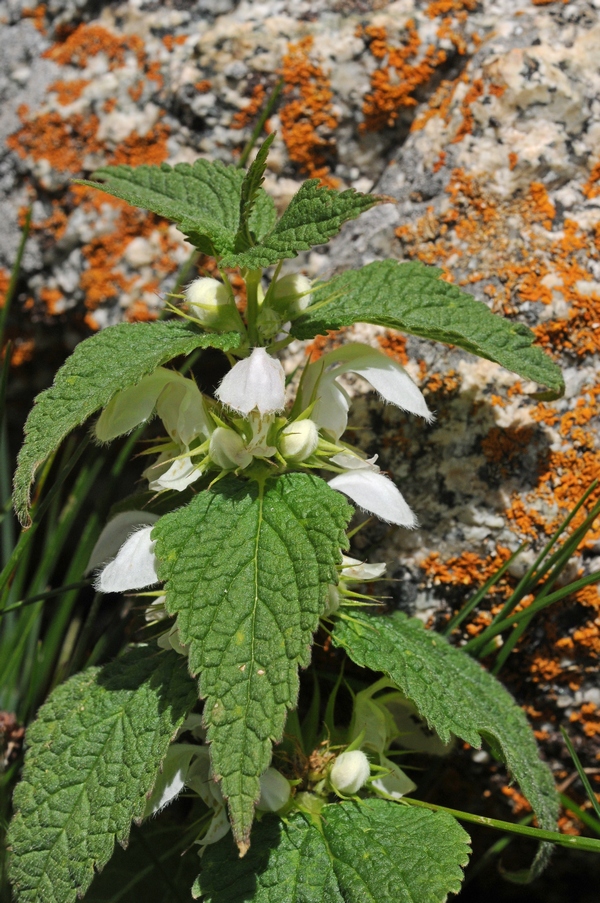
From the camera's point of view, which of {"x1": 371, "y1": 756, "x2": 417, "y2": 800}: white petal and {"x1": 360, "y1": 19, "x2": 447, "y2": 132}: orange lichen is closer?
{"x1": 371, "y1": 756, "x2": 417, "y2": 800}: white petal

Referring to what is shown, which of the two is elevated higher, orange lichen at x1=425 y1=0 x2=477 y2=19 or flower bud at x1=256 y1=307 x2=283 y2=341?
orange lichen at x1=425 y1=0 x2=477 y2=19

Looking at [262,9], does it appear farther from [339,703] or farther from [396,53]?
[339,703]

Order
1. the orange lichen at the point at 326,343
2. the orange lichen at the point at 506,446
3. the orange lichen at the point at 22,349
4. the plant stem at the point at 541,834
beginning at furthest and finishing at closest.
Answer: the orange lichen at the point at 22,349 < the orange lichen at the point at 326,343 < the orange lichen at the point at 506,446 < the plant stem at the point at 541,834

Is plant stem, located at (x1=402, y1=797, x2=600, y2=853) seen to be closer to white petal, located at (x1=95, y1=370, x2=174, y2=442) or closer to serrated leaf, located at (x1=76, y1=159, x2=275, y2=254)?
white petal, located at (x1=95, y1=370, x2=174, y2=442)

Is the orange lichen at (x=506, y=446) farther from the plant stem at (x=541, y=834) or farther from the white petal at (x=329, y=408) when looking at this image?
the plant stem at (x=541, y=834)

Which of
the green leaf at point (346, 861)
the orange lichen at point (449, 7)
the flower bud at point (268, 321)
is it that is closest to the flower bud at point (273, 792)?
the green leaf at point (346, 861)

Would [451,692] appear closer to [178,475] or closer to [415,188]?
[178,475]

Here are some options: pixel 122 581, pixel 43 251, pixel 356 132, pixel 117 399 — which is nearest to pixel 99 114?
pixel 43 251

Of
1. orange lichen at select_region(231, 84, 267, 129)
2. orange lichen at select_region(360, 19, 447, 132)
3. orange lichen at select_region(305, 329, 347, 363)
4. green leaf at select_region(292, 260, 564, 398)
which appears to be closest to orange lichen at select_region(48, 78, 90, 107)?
orange lichen at select_region(231, 84, 267, 129)
